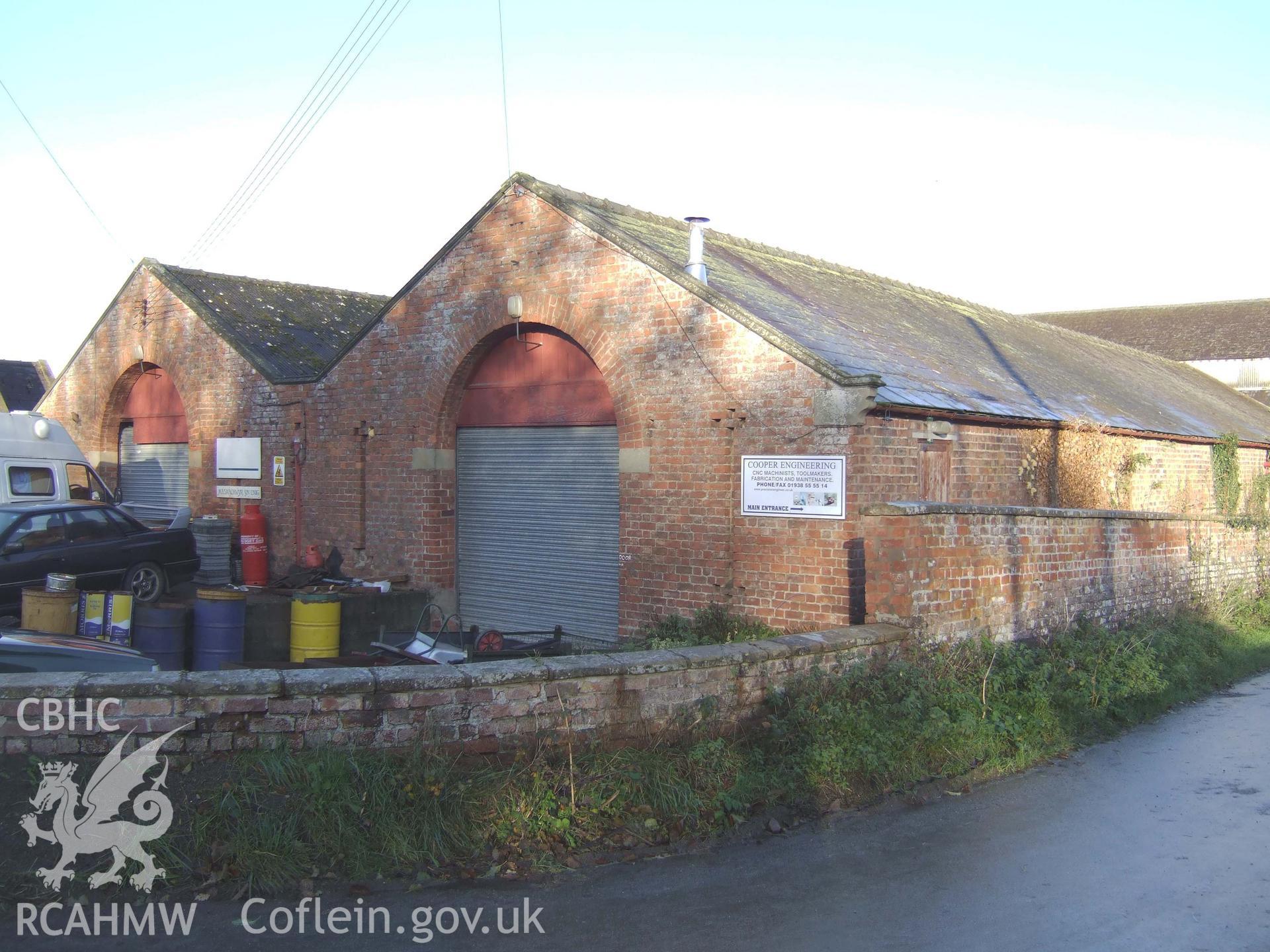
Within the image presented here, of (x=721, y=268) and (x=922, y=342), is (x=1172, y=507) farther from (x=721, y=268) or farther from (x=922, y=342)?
(x=721, y=268)

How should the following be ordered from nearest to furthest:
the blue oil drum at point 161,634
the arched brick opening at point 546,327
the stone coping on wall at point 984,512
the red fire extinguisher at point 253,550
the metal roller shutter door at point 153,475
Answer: the stone coping on wall at point 984,512 < the blue oil drum at point 161,634 < the arched brick opening at point 546,327 < the red fire extinguisher at point 253,550 < the metal roller shutter door at point 153,475

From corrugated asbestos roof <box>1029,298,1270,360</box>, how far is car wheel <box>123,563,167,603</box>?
3497cm

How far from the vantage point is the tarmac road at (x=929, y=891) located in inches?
194

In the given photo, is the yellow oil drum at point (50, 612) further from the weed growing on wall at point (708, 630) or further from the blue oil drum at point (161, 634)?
the weed growing on wall at point (708, 630)

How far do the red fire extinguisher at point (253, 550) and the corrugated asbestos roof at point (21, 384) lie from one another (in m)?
24.0

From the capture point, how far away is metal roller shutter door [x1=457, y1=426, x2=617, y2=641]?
40.2 feet

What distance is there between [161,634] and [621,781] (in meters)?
6.50

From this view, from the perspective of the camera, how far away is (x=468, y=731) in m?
6.23

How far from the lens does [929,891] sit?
557cm

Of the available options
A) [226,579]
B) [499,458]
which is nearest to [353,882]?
[499,458]

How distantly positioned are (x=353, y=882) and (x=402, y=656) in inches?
175

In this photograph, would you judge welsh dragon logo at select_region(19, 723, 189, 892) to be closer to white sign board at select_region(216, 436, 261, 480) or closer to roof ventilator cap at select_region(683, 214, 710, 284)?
roof ventilator cap at select_region(683, 214, 710, 284)

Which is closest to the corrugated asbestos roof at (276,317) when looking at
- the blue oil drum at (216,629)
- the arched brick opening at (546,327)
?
the arched brick opening at (546,327)

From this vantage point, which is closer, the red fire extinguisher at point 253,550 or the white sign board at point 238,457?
the red fire extinguisher at point 253,550
